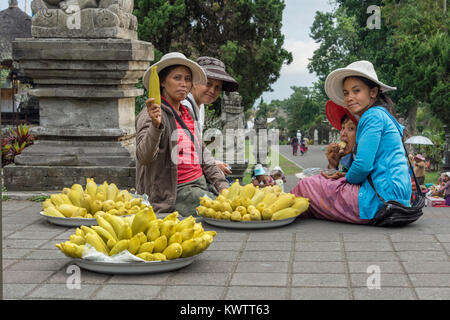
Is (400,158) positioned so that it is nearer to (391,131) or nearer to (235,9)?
(391,131)

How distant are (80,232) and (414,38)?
62.8 feet

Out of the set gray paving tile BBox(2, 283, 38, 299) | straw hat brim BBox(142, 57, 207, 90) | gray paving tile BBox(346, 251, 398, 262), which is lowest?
gray paving tile BBox(2, 283, 38, 299)

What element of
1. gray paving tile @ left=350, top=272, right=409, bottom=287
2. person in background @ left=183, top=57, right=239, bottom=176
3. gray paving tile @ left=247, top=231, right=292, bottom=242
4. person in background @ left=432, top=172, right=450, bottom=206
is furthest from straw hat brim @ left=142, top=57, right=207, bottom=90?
person in background @ left=432, top=172, right=450, bottom=206

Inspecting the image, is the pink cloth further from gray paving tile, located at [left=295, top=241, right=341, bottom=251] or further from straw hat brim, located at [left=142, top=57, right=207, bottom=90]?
straw hat brim, located at [left=142, top=57, right=207, bottom=90]

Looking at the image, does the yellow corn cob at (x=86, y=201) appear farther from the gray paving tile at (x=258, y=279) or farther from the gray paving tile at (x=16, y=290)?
the gray paving tile at (x=258, y=279)

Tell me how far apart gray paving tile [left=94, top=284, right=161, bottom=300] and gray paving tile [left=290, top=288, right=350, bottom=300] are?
689 millimetres

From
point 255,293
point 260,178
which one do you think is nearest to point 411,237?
point 255,293

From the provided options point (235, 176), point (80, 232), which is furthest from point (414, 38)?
point (80, 232)

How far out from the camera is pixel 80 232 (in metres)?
3.54

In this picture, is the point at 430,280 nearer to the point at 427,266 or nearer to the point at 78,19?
the point at 427,266

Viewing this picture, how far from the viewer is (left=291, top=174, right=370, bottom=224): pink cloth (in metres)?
4.71

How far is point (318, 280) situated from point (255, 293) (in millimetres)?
410
